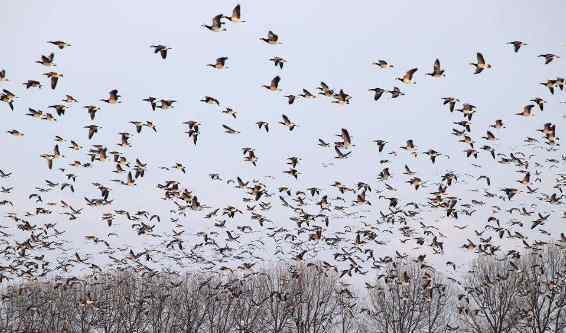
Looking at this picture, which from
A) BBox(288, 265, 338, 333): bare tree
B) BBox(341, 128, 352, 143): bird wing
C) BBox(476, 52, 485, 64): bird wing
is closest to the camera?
BBox(476, 52, 485, 64): bird wing

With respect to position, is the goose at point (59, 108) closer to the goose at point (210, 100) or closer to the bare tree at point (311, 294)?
the goose at point (210, 100)

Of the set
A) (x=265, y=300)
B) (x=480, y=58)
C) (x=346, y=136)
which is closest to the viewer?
(x=480, y=58)

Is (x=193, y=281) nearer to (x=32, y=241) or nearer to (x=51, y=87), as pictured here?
(x=32, y=241)

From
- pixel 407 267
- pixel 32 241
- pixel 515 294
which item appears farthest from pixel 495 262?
pixel 32 241

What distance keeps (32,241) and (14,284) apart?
27028mm

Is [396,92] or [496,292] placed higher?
[396,92]

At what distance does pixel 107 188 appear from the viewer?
26.8m

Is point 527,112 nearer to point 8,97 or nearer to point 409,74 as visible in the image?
point 409,74

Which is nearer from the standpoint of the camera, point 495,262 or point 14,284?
point 495,262

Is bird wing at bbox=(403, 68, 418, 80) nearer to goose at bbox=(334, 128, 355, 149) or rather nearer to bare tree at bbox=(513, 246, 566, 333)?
goose at bbox=(334, 128, 355, 149)

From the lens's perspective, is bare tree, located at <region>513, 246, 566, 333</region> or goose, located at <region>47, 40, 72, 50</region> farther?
bare tree, located at <region>513, 246, 566, 333</region>

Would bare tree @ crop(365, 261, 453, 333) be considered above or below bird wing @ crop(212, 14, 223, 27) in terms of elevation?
below

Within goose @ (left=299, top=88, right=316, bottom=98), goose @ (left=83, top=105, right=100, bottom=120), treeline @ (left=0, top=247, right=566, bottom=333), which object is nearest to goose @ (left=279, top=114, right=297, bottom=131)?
goose @ (left=299, top=88, right=316, bottom=98)

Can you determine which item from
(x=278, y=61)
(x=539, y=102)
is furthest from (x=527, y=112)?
(x=278, y=61)
